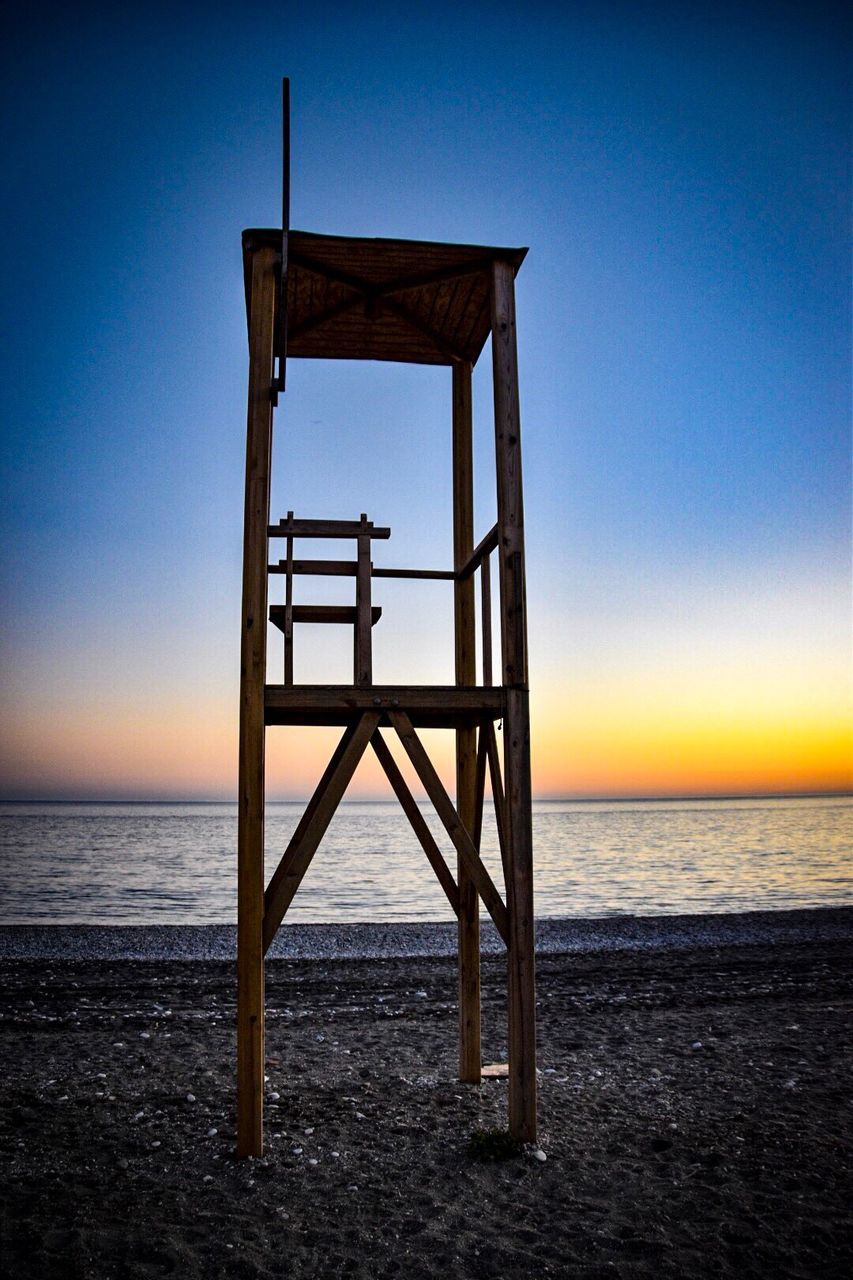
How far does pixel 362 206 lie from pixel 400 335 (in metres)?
9.46

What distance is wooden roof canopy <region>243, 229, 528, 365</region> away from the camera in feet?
21.1

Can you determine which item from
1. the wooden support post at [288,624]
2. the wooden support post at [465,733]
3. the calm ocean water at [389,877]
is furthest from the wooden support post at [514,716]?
the calm ocean water at [389,877]

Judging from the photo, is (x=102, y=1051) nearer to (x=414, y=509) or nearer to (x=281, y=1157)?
(x=281, y=1157)

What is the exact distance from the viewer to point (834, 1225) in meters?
4.54

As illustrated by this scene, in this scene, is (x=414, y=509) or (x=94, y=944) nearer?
(x=94, y=944)

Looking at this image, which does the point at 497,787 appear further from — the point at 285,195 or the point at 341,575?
the point at 285,195

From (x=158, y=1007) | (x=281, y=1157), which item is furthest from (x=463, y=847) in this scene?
(x=158, y=1007)

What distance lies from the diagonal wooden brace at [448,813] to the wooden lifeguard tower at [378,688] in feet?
0.05

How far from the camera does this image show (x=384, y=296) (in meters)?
6.96

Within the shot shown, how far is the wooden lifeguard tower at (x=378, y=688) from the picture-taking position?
18.7 feet

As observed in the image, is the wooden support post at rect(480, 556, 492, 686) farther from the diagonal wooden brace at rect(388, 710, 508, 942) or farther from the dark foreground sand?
the dark foreground sand

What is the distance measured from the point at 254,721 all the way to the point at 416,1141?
295cm

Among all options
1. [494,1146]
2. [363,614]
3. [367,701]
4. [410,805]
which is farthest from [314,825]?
Result: [494,1146]

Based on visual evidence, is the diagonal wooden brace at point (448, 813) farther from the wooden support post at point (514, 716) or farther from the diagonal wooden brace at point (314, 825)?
the diagonal wooden brace at point (314, 825)
